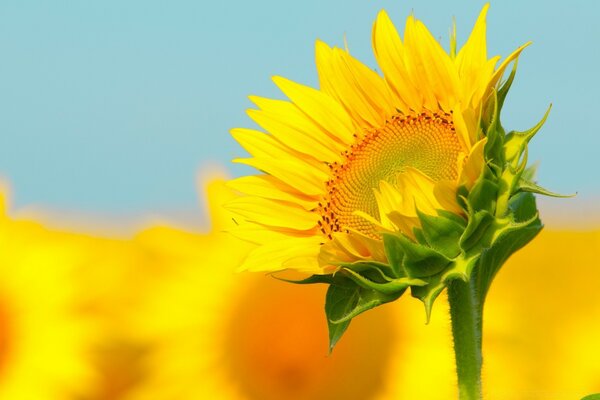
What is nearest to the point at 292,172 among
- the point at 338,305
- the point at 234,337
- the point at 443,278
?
the point at 338,305

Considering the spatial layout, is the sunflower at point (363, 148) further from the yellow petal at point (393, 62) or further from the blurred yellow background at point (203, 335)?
the blurred yellow background at point (203, 335)

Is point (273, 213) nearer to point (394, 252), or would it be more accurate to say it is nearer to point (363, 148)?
point (363, 148)

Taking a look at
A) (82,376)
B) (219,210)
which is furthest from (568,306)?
(82,376)

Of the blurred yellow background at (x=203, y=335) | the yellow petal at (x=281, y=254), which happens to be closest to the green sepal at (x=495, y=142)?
the yellow petal at (x=281, y=254)

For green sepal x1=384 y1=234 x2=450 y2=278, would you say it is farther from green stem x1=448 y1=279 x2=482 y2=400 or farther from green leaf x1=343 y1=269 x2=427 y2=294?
green stem x1=448 y1=279 x2=482 y2=400

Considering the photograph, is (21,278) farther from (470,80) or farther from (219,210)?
(470,80)
